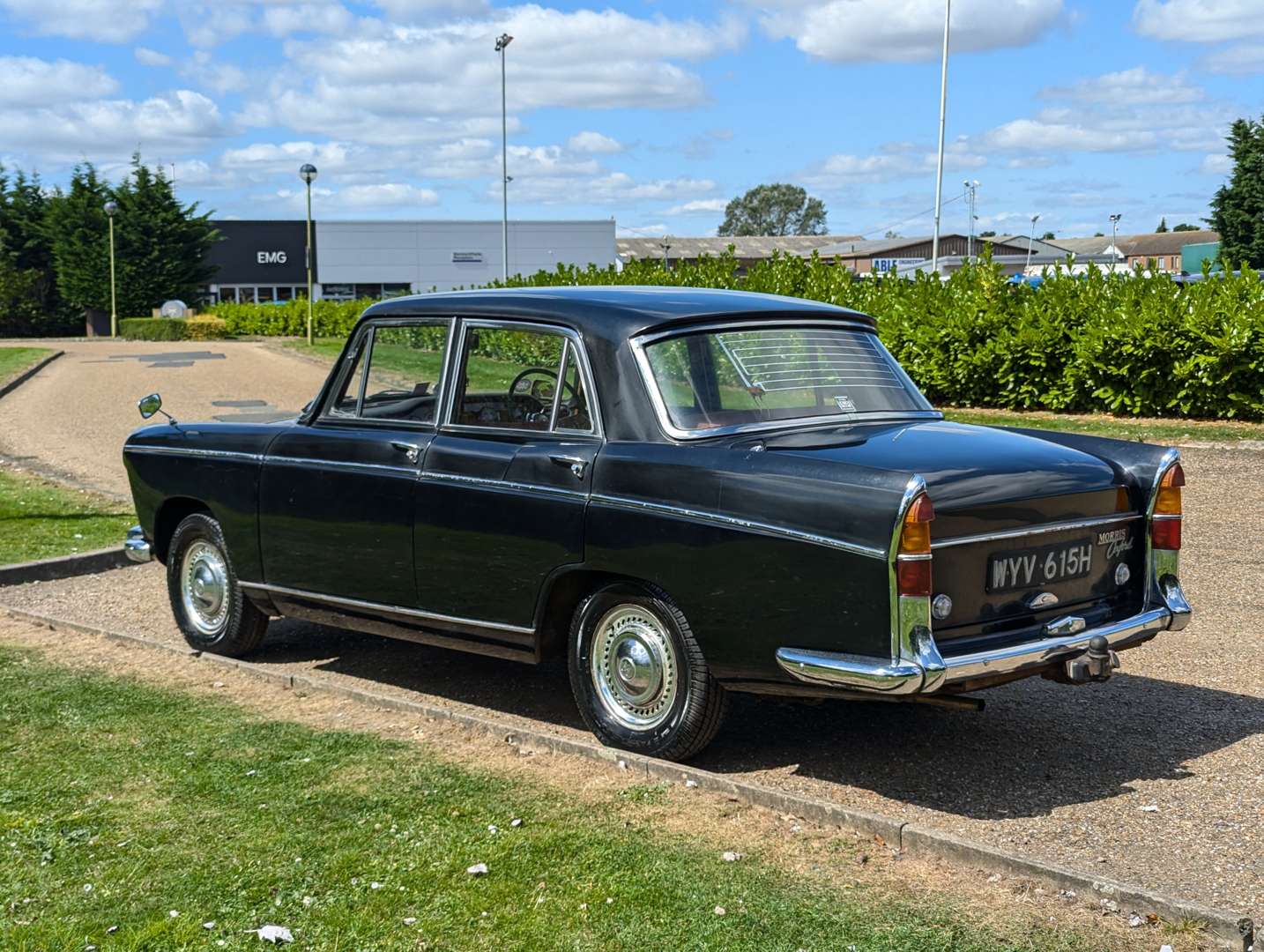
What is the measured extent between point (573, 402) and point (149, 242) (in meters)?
56.8

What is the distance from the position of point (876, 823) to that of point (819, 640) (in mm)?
620

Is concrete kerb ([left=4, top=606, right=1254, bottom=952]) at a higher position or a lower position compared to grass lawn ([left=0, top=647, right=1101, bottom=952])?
higher

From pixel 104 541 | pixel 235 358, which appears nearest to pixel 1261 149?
pixel 235 358

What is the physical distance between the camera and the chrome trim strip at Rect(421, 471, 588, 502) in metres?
5.66

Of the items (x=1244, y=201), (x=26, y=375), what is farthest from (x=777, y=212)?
(x=26, y=375)

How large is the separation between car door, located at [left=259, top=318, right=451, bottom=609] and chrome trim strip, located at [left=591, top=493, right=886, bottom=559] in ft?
3.81

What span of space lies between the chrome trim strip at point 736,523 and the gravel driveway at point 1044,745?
3.28 ft

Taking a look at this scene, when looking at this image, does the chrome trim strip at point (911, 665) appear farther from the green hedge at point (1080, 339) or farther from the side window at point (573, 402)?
the green hedge at point (1080, 339)

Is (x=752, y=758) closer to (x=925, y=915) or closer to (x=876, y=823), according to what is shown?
(x=876, y=823)

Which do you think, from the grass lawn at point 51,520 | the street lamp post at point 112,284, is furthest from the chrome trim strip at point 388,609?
the street lamp post at point 112,284

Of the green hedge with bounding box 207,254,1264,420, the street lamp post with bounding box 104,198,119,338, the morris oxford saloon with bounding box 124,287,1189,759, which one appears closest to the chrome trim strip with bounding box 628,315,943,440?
the morris oxford saloon with bounding box 124,287,1189,759

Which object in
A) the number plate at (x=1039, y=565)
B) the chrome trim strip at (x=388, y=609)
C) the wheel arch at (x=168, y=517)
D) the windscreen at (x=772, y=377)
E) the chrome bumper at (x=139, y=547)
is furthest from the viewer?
the chrome bumper at (x=139, y=547)

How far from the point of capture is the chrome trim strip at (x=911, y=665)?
4.75 meters

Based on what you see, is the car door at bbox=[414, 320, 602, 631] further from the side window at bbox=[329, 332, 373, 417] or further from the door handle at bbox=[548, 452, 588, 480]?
the side window at bbox=[329, 332, 373, 417]
